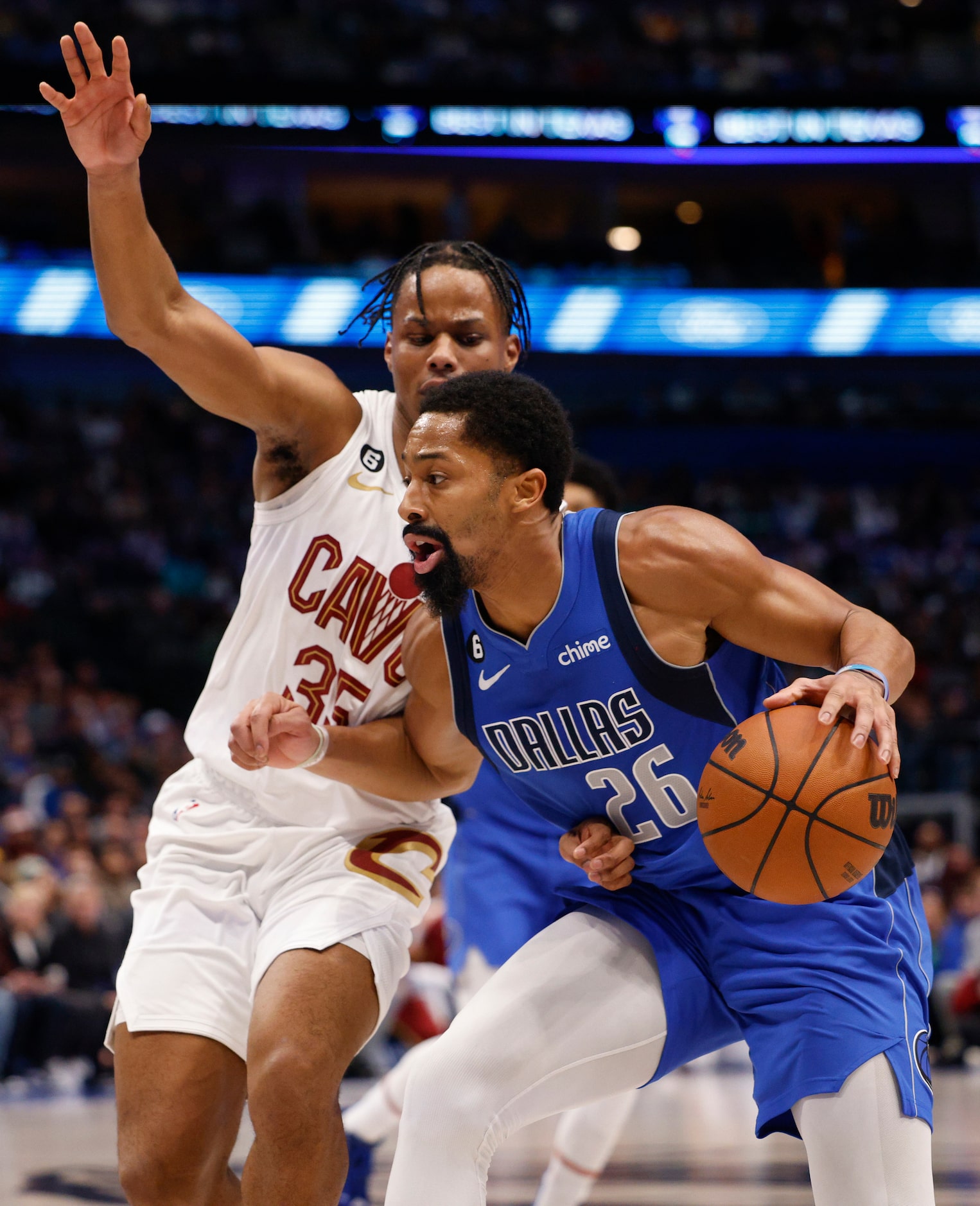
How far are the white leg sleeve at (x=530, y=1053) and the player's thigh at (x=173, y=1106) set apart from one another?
0.56 meters

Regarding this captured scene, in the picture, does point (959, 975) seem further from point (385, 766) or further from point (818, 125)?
point (818, 125)

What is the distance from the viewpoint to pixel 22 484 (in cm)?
1812

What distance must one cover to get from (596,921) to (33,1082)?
26.2ft

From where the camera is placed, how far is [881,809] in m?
2.93

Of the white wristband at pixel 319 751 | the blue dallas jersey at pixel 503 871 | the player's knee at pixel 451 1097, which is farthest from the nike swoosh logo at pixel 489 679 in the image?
the blue dallas jersey at pixel 503 871

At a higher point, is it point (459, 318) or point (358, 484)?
point (459, 318)

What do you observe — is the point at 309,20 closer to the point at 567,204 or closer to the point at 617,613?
the point at 567,204

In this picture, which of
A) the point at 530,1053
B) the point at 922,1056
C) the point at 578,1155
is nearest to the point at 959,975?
the point at 578,1155

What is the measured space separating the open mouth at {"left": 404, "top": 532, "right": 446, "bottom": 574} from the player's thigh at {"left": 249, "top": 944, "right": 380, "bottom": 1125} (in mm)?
910

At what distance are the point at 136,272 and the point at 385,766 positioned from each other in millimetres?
1298

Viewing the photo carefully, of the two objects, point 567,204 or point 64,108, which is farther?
point 567,204

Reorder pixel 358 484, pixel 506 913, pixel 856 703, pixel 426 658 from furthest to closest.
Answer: pixel 506 913
pixel 358 484
pixel 426 658
pixel 856 703

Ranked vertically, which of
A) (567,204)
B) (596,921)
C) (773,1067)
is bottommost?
(773,1067)

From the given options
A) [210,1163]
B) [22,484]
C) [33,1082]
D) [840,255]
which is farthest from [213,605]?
[210,1163]
